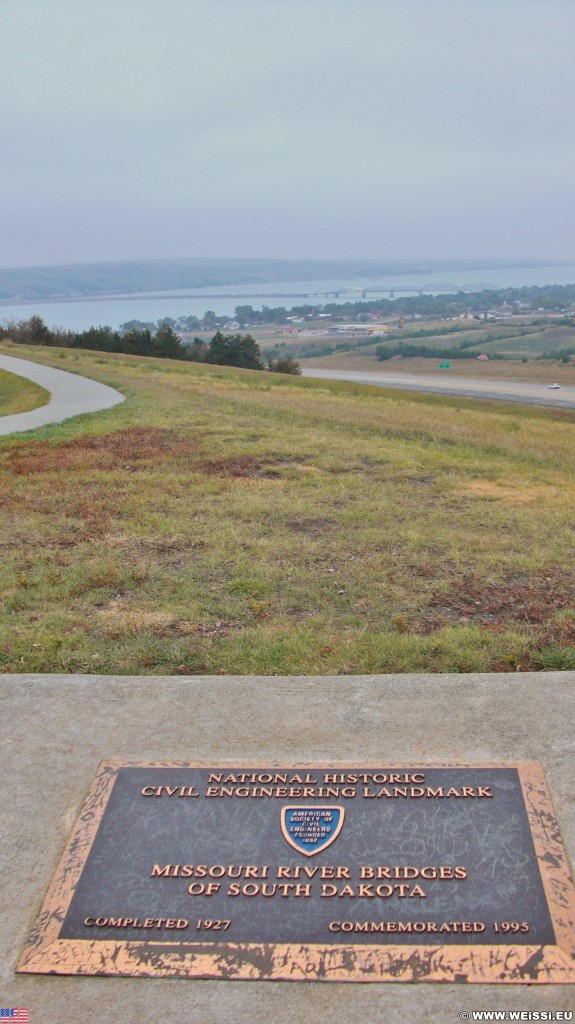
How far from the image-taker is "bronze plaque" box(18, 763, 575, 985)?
2.45m

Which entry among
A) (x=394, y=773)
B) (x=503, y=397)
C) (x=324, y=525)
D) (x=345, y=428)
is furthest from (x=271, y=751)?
(x=503, y=397)

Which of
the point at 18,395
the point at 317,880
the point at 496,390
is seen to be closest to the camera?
the point at 317,880

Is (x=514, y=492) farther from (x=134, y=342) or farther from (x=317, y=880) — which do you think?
(x=134, y=342)

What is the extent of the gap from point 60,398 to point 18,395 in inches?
79.0

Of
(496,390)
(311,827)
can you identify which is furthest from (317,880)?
(496,390)

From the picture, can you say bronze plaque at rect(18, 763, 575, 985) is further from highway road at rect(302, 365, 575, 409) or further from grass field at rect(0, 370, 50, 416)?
highway road at rect(302, 365, 575, 409)

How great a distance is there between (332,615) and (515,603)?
1.27 metres

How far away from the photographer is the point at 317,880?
2686 mm

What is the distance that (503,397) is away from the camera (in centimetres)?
4709

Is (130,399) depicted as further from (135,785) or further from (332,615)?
(135,785)

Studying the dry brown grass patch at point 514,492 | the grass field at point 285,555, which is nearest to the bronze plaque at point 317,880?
the grass field at point 285,555

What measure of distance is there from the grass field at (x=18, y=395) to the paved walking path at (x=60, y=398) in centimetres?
25

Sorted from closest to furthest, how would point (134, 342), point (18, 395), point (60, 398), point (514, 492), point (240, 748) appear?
point (240, 748), point (514, 492), point (60, 398), point (18, 395), point (134, 342)

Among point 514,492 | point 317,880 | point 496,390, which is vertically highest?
point 317,880
